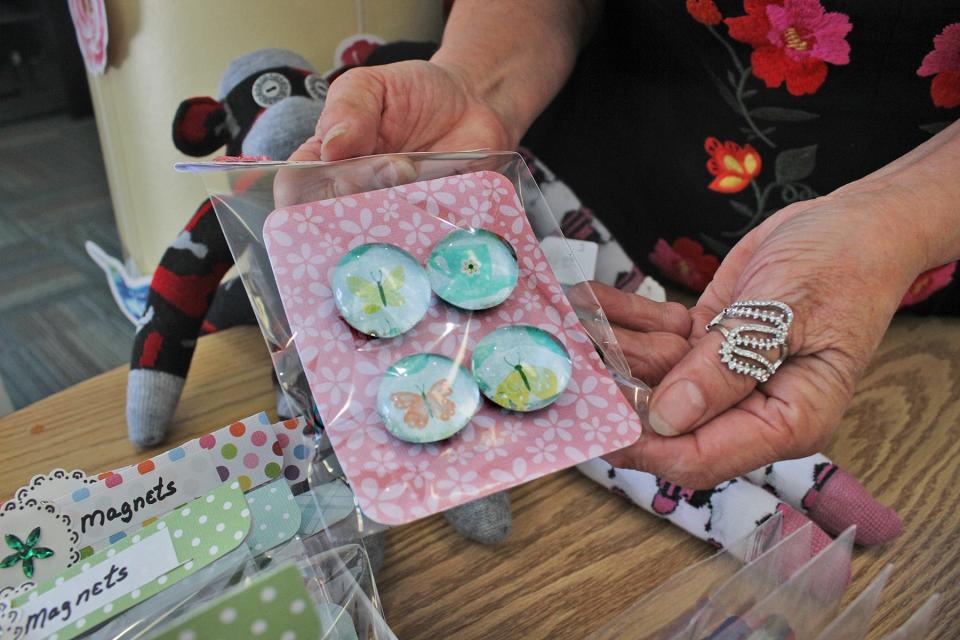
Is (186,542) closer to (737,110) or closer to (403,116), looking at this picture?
(403,116)

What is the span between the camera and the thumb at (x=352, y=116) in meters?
0.63

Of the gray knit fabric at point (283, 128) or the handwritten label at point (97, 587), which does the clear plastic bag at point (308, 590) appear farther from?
the gray knit fabric at point (283, 128)

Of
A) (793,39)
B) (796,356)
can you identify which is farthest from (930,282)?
(796,356)

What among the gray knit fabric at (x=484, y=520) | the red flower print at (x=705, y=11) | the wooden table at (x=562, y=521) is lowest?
the wooden table at (x=562, y=521)

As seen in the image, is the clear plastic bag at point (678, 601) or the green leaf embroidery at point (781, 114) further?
the green leaf embroidery at point (781, 114)

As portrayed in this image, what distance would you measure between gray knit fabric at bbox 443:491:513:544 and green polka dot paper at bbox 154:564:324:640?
285mm

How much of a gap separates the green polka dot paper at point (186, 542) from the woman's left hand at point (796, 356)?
25 cm

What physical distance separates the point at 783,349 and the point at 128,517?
47 centimetres

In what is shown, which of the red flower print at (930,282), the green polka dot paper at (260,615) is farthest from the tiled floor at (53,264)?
the red flower print at (930,282)

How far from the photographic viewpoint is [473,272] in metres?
0.55

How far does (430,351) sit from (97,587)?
252mm

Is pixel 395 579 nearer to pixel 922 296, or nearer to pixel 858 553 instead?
pixel 858 553

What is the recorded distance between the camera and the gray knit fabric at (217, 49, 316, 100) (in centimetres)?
90

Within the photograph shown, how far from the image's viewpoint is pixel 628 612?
0.45m
